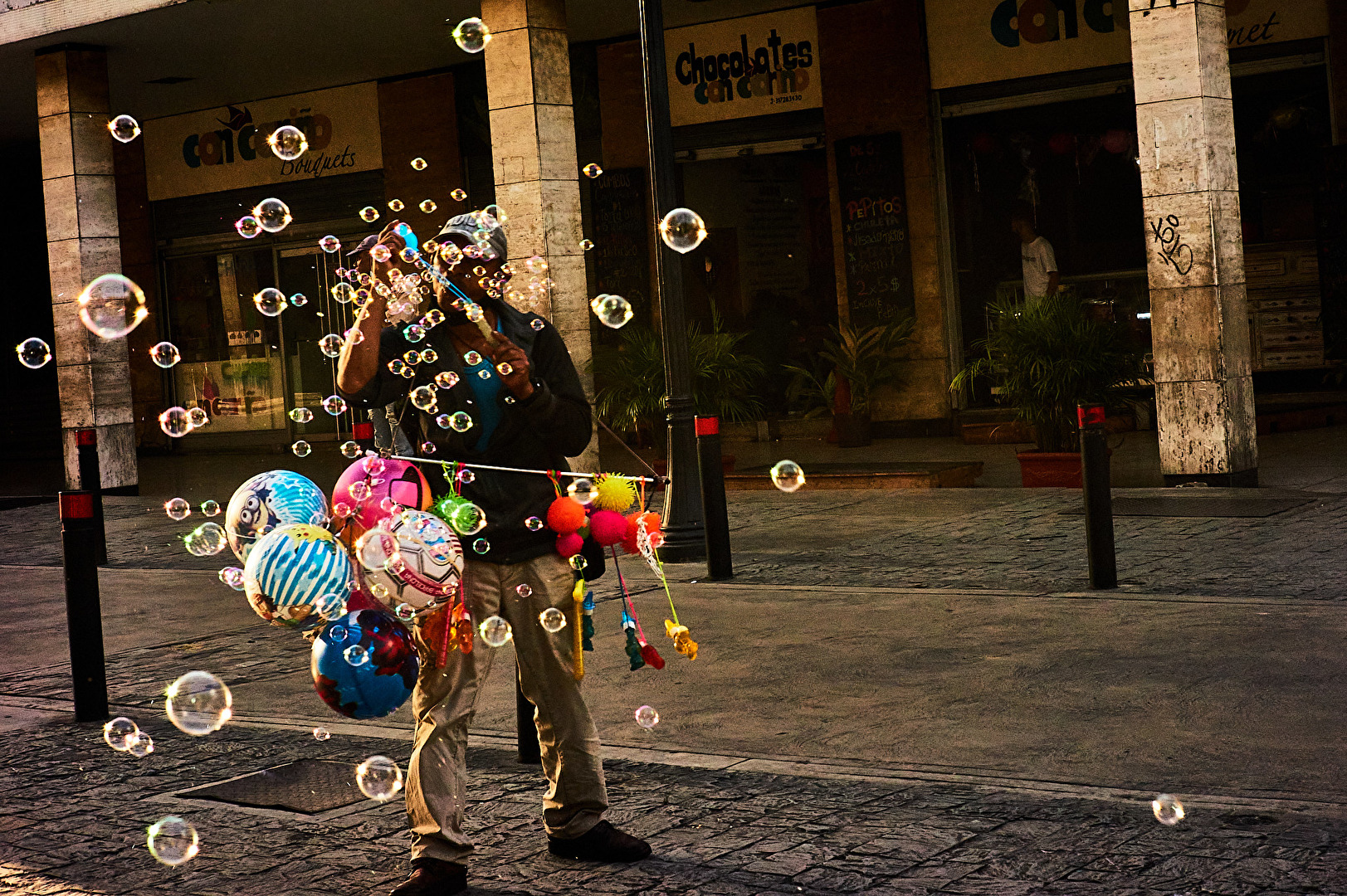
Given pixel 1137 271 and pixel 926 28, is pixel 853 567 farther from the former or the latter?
pixel 926 28

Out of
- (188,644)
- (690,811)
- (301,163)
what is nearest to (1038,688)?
(690,811)

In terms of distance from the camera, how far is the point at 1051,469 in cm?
1279

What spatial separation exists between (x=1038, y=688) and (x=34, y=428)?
77.6 ft

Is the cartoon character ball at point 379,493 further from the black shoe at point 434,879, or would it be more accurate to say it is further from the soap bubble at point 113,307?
the soap bubble at point 113,307

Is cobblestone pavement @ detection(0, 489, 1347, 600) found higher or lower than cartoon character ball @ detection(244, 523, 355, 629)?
lower

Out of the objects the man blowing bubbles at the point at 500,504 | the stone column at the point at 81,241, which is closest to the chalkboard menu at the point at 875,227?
the stone column at the point at 81,241

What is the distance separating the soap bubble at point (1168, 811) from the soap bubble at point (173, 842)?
287 cm

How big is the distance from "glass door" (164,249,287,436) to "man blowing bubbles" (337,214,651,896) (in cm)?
1931

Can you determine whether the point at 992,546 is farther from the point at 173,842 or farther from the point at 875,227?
the point at 875,227

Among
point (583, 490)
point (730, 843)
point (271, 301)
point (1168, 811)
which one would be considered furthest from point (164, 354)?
point (1168, 811)

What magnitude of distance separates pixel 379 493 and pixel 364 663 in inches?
20.3

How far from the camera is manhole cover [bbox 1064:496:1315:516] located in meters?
10.7

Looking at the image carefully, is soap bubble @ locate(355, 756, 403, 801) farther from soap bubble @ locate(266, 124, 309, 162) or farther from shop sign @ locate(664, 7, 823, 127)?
shop sign @ locate(664, 7, 823, 127)

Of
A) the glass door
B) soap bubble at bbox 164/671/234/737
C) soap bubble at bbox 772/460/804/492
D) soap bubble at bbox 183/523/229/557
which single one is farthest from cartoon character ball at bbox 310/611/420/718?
the glass door
